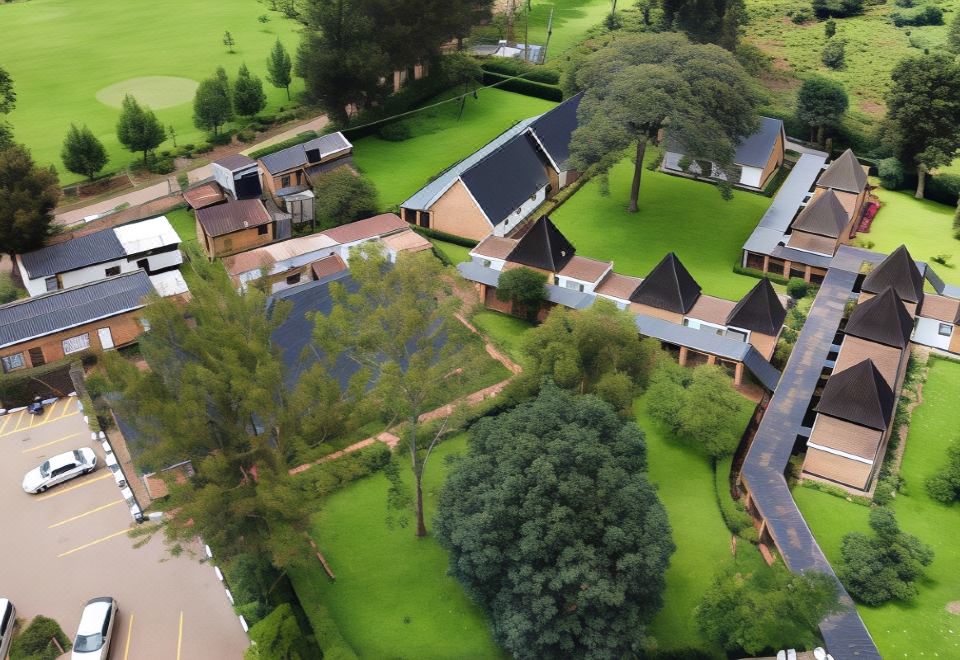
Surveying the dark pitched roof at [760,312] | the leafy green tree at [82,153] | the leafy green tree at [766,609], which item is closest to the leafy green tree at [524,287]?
the dark pitched roof at [760,312]

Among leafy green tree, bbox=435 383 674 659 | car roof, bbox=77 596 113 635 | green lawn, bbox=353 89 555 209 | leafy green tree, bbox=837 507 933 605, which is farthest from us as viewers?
green lawn, bbox=353 89 555 209

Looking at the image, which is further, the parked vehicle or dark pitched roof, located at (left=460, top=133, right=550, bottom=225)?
dark pitched roof, located at (left=460, top=133, right=550, bottom=225)

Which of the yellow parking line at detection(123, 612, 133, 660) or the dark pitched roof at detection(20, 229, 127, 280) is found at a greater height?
the dark pitched roof at detection(20, 229, 127, 280)

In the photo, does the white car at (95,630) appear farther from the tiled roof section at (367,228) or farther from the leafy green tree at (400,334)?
the tiled roof section at (367,228)

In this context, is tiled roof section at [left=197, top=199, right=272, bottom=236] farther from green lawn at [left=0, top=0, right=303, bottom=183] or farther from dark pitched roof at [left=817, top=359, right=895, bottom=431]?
dark pitched roof at [left=817, top=359, right=895, bottom=431]

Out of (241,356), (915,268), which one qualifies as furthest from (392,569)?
(915,268)

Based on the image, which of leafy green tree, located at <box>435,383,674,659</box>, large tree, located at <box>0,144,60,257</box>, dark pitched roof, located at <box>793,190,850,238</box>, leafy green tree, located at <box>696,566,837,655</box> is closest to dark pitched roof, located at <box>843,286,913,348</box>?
dark pitched roof, located at <box>793,190,850,238</box>
